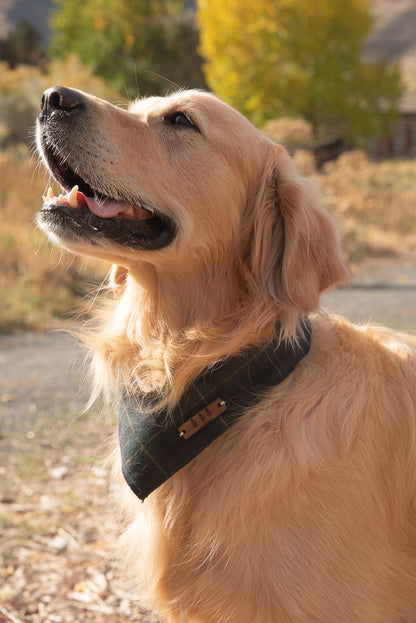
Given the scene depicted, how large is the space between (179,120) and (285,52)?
2257cm

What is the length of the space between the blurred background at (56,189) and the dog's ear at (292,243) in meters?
0.69

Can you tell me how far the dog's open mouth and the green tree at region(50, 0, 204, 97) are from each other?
26.2 metres

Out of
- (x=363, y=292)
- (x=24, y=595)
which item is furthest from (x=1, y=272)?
(x=24, y=595)

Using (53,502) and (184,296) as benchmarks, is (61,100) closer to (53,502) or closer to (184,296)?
(184,296)

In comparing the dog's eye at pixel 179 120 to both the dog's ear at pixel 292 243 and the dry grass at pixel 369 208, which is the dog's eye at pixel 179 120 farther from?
the dry grass at pixel 369 208

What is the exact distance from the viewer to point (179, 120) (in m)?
2.51

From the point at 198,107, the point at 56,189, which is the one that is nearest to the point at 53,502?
the point at 198,107

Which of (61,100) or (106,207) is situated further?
(106,207)

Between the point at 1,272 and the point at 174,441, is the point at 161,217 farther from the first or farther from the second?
the point at 1,272

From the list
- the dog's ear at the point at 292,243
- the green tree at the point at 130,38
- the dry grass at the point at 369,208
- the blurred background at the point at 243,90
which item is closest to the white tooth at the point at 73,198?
the dog's ear at the point at 292,243

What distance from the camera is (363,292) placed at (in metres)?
9.23

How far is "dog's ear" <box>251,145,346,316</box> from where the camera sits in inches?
86.6

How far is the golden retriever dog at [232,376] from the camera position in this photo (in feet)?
6.76

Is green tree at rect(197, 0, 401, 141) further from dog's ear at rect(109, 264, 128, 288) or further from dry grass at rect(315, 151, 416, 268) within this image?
dog's ear at rect(109, 264, 128, 288)
